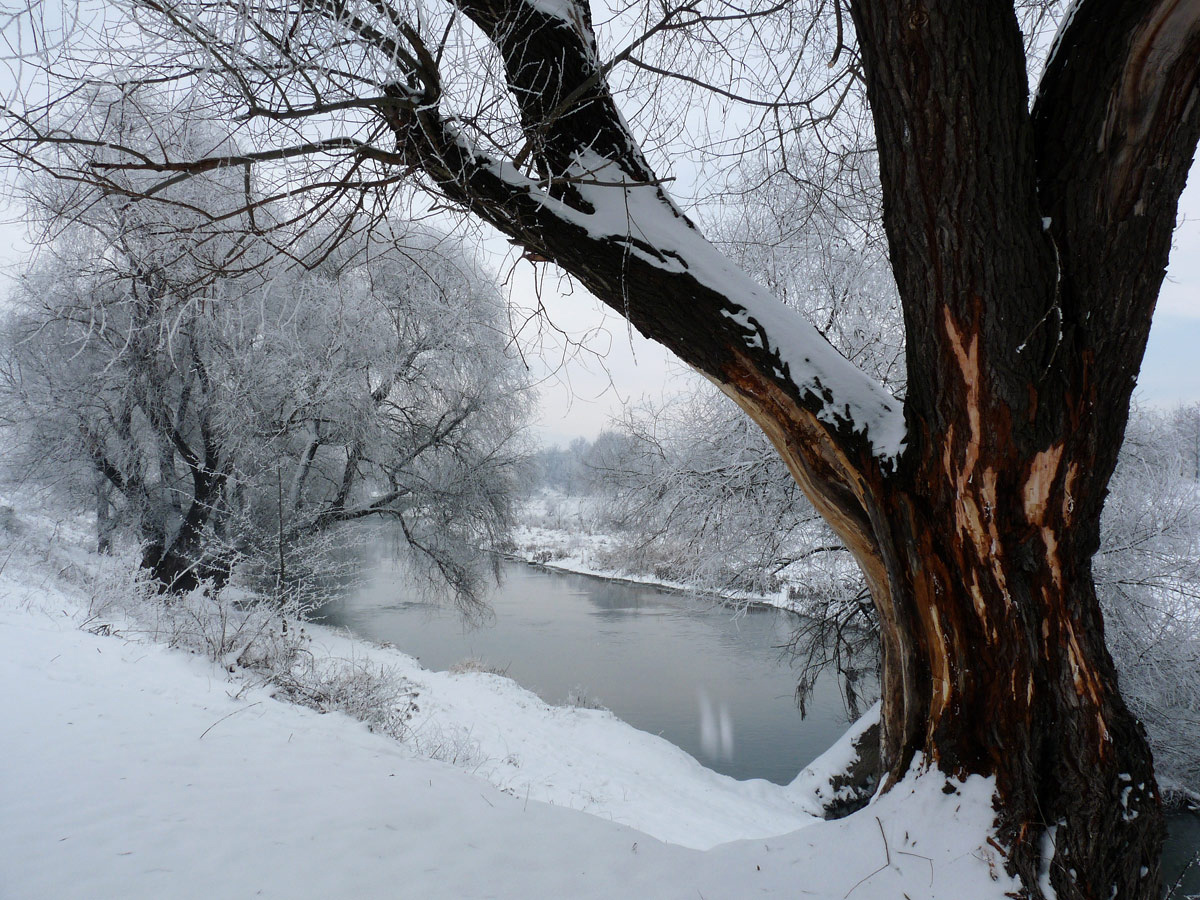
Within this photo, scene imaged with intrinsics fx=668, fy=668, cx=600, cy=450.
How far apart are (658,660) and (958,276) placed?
33.0 feet

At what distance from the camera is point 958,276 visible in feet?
5.91

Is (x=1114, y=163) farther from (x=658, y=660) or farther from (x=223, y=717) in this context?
(x=658, y=660)

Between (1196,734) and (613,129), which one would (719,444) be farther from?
(613,129)

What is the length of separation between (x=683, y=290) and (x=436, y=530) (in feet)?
32.0

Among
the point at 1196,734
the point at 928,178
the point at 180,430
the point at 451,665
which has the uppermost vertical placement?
the point at 928,178

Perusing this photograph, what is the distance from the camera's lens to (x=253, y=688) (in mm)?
4473

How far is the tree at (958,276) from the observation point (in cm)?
170

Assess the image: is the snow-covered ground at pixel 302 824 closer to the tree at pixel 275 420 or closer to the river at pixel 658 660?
the tree at pixel 275 420

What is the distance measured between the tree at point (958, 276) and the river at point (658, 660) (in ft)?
18.2

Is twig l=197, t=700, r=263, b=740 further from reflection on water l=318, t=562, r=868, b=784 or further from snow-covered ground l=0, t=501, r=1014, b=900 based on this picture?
reflection on water l=318, t=562, r=868, b=784

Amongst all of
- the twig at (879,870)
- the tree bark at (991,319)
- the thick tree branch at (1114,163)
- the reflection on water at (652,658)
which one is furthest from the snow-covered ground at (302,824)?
the reflection on water at (652,658)

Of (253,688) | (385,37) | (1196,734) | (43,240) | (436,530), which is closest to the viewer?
(385,37)

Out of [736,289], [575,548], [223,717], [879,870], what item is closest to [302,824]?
[223,717]

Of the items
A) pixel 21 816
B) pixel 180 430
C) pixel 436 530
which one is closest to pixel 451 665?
pixel 436 530
